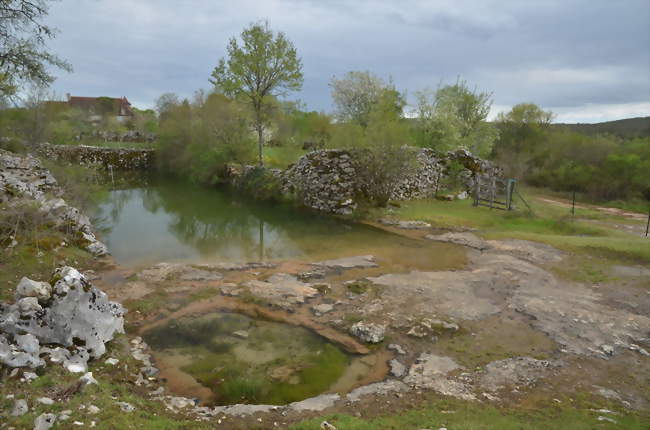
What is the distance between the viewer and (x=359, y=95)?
4012cm

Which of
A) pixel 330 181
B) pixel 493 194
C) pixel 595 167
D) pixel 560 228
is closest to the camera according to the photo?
pixel 560 228

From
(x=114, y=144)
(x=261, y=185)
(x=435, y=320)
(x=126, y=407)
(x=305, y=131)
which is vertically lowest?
(x=435, y=320)

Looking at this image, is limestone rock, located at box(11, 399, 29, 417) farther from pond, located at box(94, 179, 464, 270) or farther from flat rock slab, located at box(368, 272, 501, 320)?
pond, located at box(94, 179, 464, 270)

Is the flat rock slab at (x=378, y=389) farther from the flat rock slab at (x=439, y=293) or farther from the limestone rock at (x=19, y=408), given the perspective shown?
the limestone rock at (x=19, y=408)

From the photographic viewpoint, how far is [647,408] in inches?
225

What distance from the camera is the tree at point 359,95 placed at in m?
39.3

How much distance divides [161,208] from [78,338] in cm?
2060

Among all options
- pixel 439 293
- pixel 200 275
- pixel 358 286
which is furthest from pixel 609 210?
pixel 200 275

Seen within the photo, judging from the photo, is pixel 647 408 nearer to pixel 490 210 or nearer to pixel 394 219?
pixel 394 219

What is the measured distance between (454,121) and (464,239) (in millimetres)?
19793

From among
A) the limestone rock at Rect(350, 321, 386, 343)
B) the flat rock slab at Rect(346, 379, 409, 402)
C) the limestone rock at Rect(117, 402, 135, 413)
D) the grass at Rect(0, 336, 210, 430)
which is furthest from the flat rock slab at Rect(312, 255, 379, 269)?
the limestone rock at Rect(117, 402, 135, 413)

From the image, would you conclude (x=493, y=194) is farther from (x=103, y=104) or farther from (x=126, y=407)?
(x=103, y=104)

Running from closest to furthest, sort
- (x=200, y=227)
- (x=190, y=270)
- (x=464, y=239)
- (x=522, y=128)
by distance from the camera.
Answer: (x=190, y=270)
(x=464, y=239)
(x=200, y=227)
(x=522, y=128)

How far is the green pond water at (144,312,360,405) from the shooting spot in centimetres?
638
